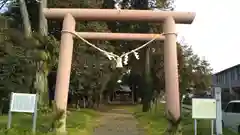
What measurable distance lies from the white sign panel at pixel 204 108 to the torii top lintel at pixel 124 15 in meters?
2.88

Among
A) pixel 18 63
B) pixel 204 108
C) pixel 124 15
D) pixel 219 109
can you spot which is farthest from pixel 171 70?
pixel 18 63

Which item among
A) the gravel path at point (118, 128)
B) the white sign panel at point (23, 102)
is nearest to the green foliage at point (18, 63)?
A: the gravel path at point (118, 128)

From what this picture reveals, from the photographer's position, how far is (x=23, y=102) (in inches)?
445

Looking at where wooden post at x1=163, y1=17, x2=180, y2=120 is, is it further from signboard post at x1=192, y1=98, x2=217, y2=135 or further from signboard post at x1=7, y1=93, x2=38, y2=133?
signboard post at x1=7, y1=93, x2=38, y2=133

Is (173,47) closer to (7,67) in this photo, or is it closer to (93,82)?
(7,67)

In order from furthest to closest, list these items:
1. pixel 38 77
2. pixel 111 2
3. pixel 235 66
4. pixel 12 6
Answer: pixel 235 66, pixel 111 2, pixel 12 6, pixel 38 77

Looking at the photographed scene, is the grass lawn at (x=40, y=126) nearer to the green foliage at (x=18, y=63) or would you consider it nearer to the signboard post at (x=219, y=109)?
the green foliage at (x=18, y=63)

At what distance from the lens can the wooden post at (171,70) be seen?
11.3 meters

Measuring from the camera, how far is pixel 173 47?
11734 millimetres

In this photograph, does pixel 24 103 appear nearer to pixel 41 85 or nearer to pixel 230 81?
pixel 41 85

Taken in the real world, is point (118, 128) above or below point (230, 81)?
below

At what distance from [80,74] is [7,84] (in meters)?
8.22

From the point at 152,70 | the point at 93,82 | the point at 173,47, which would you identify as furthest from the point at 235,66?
the point at 173,47

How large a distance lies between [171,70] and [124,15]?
2.40 meters
